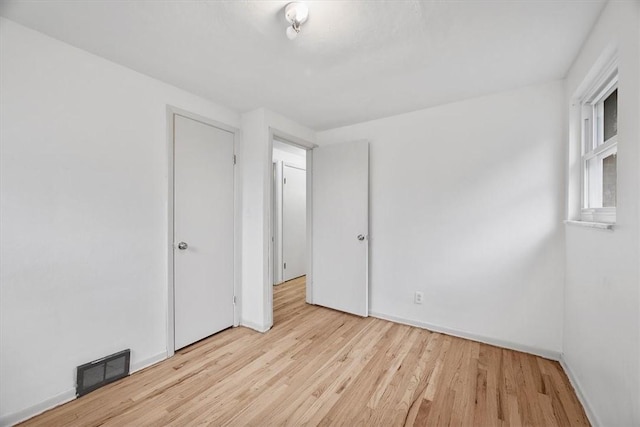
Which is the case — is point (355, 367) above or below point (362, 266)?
below

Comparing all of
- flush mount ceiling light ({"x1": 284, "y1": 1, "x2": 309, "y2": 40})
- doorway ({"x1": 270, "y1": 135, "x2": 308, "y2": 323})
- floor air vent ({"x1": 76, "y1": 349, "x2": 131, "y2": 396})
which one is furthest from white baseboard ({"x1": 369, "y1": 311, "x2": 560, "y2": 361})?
flush mount ceiling light ({"x1": 284, "y1": 1, "x2": 309, "y2": 40})

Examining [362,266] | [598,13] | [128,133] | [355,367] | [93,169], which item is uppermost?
[598,13]

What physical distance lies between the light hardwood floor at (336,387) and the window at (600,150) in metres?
1.26

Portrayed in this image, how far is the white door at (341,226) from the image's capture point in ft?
10.0

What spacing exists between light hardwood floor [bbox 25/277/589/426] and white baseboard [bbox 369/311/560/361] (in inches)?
2.4

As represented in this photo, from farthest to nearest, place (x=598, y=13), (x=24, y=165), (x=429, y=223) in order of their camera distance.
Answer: (x=429, y=223)
(x=24, y=165)
(x=598, y=13)

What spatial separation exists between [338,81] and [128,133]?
170 cm

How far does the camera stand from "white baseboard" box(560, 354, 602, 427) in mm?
1467

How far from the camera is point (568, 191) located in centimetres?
202

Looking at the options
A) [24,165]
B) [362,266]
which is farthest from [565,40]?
[24,165]

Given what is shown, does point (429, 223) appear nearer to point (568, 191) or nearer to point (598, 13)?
point (568, 191)

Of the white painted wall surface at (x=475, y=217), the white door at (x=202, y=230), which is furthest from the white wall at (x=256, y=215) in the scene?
the white painted wall surface at (x=475, y=217)

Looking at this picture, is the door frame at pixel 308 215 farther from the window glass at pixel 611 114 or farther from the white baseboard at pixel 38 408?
the window glass at pixel 611 114

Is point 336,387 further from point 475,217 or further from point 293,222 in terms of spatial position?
point 293,222
